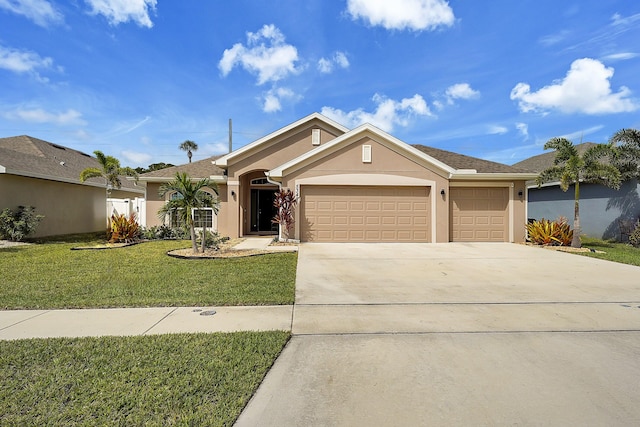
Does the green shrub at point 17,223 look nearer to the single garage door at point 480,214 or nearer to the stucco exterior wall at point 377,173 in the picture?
the stucco exterior wall at point 377,173

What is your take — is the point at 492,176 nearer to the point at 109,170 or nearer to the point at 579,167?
→ the point at 579,167

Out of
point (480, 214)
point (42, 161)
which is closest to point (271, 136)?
point (480, 214)

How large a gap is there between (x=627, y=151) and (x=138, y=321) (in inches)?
727

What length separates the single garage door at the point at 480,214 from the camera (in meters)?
14.8

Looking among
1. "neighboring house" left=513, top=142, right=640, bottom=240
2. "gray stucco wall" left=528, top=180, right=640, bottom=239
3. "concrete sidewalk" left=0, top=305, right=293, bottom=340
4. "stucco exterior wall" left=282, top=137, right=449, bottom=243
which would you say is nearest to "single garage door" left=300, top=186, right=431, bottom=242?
"stucco exterior wall" left=282, top=137, right=449, bottom=243

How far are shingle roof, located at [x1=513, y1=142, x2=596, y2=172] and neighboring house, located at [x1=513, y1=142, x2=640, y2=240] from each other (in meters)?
0.22

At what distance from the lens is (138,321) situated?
4.64m

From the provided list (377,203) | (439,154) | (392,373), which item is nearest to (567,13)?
(439,154)

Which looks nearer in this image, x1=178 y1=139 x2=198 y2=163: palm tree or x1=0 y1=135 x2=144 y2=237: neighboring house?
x1=0 y1=135 x2=144 y2=237: neighboring house

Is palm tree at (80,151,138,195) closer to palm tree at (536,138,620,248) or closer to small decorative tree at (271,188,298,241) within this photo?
small decorative tree at (271,188,298,241)

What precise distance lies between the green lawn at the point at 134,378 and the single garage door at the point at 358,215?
10322mm

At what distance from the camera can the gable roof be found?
48.4 ft

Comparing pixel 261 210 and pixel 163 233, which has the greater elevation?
pixel 261 210

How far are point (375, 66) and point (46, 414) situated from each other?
66.6 ft
